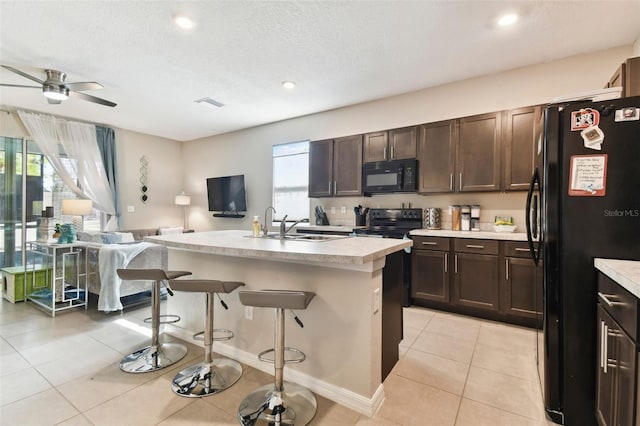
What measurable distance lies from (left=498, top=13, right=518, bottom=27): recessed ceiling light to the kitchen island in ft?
7.22

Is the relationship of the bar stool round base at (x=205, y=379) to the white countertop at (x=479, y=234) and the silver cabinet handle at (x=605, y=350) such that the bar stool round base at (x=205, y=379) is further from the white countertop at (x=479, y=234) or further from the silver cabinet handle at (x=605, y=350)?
the white countertop at (x=479, y=234)

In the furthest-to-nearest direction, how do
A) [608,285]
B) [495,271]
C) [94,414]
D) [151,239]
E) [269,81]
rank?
1. [269,81]
2. [495,271]
3. [151,239]
4. [94,414]
5. [608,285]

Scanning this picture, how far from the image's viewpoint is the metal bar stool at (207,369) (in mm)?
1884

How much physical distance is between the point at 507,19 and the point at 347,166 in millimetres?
2464

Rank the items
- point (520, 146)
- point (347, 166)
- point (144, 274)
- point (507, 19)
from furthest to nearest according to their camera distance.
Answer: point (347, 166) → point (520, 146) → point (507, 19) → point (144, 274)

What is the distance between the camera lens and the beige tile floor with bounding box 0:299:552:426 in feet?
5.60

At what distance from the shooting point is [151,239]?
2.39 metres

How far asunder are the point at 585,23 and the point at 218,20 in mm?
3278

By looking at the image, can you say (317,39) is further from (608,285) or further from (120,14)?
(608,285)

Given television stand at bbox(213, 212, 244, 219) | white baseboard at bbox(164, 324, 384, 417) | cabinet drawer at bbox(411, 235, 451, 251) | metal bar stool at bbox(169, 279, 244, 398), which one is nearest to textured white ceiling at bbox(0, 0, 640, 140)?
cabinet drawer at bbox(411, 235, 451, 251)

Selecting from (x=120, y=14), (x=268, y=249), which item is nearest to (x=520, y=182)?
(x=268, y=249)

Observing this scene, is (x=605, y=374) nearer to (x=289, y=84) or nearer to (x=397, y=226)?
(x=397, y=226)

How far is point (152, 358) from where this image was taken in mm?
2303

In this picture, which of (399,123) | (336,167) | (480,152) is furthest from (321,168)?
(480,152)
